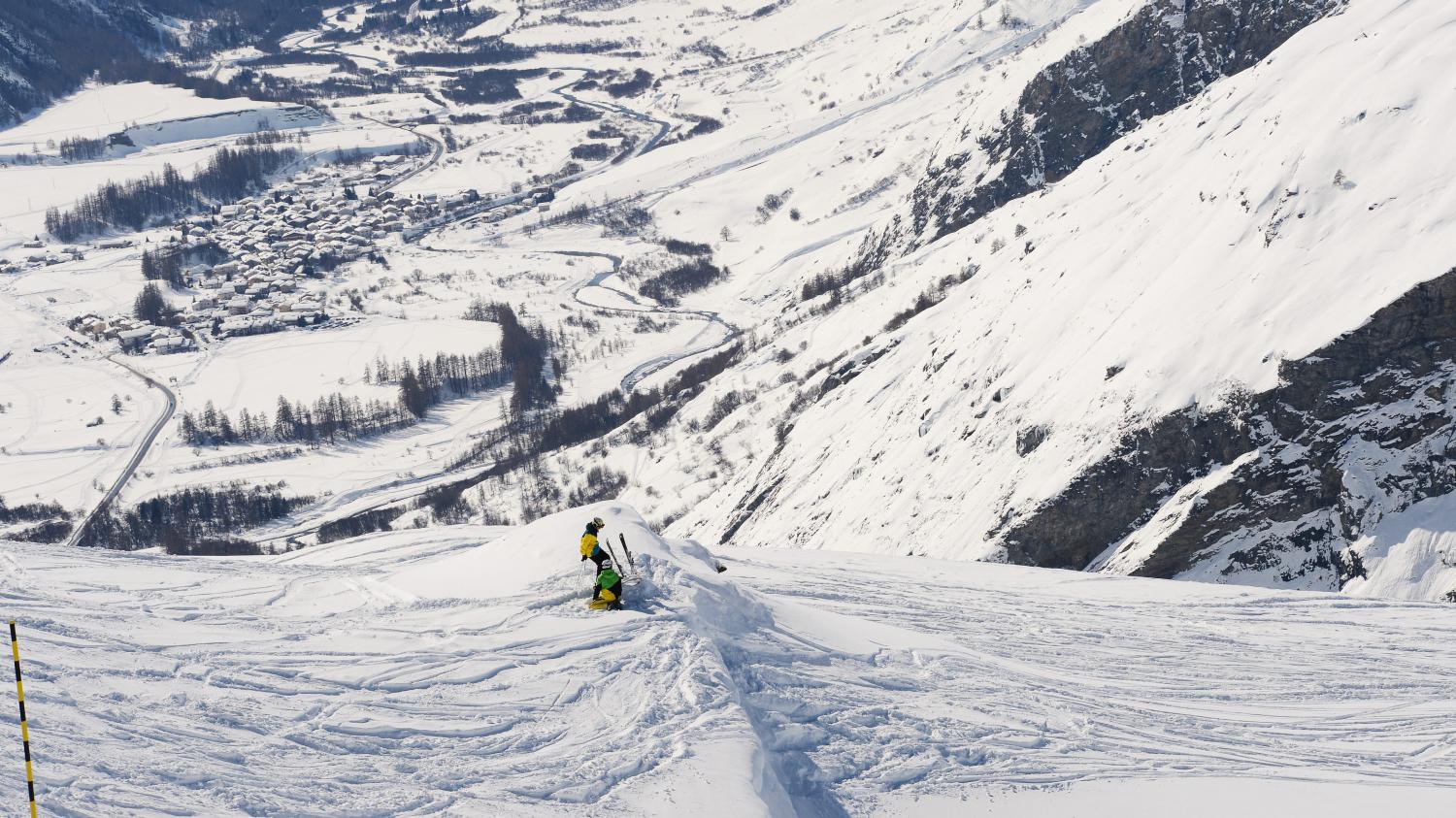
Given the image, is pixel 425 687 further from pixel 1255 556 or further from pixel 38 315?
pixel 38 315

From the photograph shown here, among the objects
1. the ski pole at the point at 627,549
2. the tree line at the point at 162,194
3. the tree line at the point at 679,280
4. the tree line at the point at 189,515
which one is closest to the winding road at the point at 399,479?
the tree line at the point at 189,515

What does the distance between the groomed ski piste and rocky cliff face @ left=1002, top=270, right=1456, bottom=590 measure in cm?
731

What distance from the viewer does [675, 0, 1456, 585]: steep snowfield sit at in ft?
112

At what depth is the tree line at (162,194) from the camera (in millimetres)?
170625

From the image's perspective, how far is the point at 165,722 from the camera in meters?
15.1

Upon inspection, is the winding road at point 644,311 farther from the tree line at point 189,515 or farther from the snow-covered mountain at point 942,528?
the tree line at point 189,515

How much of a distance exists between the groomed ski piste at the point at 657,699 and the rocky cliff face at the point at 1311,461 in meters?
7.31

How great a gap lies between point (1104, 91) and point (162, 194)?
153 metres

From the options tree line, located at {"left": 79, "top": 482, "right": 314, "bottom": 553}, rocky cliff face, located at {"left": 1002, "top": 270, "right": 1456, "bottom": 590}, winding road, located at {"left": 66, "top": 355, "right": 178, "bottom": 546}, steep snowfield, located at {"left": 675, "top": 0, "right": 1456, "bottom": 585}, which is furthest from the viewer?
winding road, located at {"left": 66, "top": 355, "right": 178, "bottom": 546}

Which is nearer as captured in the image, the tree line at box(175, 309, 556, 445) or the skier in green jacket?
the skier in green jacket

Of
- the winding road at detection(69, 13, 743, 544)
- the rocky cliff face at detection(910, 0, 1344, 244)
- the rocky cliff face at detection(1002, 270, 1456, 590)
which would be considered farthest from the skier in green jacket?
the winding road at detection(69, 13, 743, 544)

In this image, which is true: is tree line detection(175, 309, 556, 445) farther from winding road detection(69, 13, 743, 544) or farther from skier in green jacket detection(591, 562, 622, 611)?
skier in green jacket detection(591, 562, 622, 611)

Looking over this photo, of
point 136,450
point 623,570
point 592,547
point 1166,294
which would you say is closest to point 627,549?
point 623,570

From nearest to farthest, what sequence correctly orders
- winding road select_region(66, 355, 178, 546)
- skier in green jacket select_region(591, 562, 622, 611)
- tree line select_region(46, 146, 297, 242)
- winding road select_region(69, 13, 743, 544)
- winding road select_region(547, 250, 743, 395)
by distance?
skier in green jacket select_region(591, 562, 622, 611) → winding road select_region(69, 13, 743, 544) → winding road select_region(66, 355, 178, 546) → winding road select_region(547, 250, 743, 395) → tree line select_region(46, 146, 297, 242)
